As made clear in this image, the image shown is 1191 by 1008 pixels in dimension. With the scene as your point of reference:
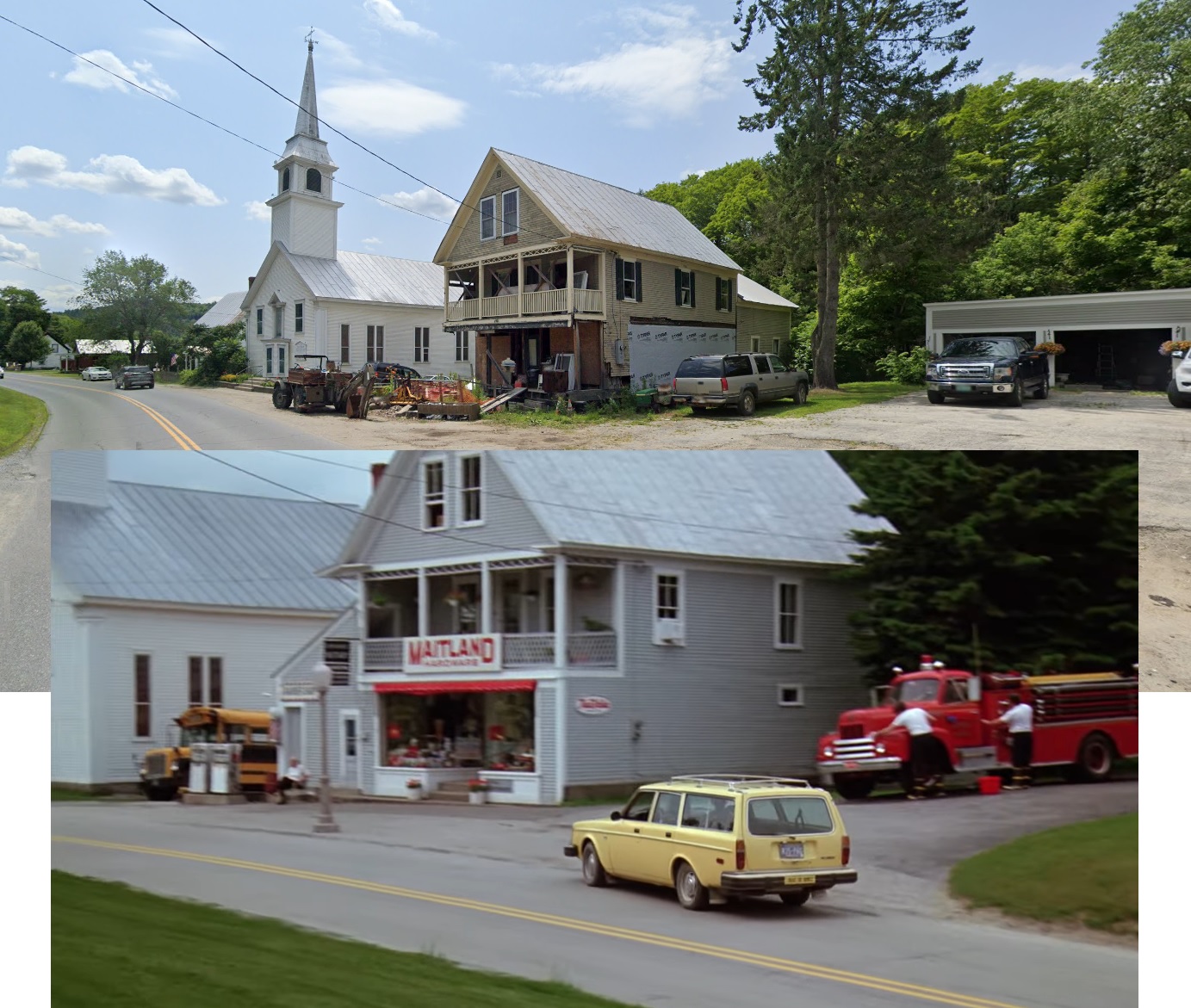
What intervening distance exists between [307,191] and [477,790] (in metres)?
18.4

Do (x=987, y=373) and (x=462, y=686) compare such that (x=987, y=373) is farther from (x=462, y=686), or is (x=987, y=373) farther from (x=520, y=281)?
(x=462, y=686)

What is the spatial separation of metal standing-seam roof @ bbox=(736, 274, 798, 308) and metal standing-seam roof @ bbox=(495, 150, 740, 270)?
156cm

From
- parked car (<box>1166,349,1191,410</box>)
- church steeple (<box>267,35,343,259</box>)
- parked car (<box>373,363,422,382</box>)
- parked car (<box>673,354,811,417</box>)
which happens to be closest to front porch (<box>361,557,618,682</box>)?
church steeple (<box>267,35,343,259</box>)

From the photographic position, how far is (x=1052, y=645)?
644 centimetres

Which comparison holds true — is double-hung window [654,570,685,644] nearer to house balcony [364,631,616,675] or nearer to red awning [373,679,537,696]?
house balcony [364,631,616,675]

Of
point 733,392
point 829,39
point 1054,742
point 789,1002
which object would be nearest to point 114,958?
point 789,1002

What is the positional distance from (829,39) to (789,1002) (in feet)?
73.1

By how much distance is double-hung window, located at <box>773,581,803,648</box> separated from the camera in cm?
634

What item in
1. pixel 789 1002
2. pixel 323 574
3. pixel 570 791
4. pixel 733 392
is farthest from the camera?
pixel 733 392

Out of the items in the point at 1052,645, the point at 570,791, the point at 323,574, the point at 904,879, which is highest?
the point at 323,574

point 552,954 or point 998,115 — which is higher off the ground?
point 998,115

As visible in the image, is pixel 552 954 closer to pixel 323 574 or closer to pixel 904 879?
pixel 904 879

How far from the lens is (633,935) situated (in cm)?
568

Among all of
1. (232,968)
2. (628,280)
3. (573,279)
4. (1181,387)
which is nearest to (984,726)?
(232,968)
